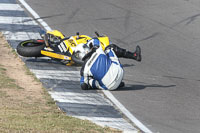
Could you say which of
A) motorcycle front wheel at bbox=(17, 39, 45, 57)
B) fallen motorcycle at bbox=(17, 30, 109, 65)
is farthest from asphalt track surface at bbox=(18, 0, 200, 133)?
motorcycle front wheel at bbox=(17, 39, 45, 57)

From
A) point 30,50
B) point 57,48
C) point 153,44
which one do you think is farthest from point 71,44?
point 153,44

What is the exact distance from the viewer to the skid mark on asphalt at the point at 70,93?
8.99 meters

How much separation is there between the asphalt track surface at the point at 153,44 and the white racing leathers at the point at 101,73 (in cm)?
29

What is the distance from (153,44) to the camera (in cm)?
1514

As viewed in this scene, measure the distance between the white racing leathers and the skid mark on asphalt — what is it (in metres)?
0.23

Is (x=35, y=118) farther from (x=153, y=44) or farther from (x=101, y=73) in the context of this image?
(x=153, y=44)

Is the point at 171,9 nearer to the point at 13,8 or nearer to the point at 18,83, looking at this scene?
the point at 13,8

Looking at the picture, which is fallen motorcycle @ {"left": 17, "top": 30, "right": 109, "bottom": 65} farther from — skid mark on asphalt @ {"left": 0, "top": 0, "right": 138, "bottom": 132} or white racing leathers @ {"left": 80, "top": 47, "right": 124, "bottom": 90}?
white racing leathers @ {"left": 80, "top": 47, "right": 124, "bottom": 90}

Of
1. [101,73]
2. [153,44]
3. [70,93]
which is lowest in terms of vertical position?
[153,44]

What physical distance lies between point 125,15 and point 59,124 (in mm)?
10407

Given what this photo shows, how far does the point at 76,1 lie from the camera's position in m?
19.7

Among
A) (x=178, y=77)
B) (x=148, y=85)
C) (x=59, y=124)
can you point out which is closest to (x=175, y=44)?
(x=178, y=77)

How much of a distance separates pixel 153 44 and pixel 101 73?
4.76 metres

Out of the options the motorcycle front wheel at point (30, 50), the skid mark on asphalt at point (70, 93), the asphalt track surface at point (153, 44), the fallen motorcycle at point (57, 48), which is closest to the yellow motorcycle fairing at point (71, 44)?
the fallen motorcycle at point (57, 48)
